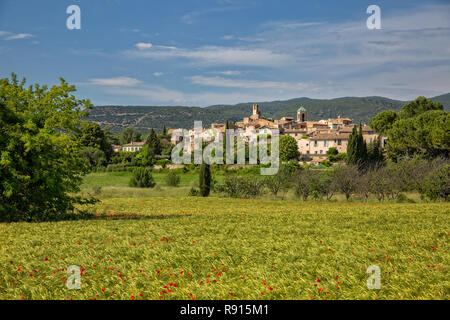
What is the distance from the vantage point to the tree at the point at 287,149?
286 ft

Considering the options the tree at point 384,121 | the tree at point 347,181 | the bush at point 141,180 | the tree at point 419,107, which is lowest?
the bush at point 141,180

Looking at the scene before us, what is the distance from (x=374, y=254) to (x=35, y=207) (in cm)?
1430

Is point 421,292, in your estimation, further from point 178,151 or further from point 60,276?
point 178,151

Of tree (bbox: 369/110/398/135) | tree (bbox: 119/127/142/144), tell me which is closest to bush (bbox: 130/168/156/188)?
tree (bbox: 369/110/398/135)

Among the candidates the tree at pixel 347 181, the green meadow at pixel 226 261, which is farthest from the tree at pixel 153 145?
the green meadow at pixel 226 261

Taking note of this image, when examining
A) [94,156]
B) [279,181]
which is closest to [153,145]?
[94,156]

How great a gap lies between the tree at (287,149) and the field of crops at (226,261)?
72.5m

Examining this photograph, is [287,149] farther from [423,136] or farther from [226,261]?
[226,261]

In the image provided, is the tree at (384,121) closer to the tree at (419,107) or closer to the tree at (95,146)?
the tree at (419,107)

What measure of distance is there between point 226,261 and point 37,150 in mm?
10979

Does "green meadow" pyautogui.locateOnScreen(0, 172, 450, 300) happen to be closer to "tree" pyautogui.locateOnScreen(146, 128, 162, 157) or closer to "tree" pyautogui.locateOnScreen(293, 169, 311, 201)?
"tree" pyautogui.locateOnScreen(293, 169, 311, 201)

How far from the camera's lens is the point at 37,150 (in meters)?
16.5

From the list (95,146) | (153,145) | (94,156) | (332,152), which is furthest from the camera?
(153,145)
